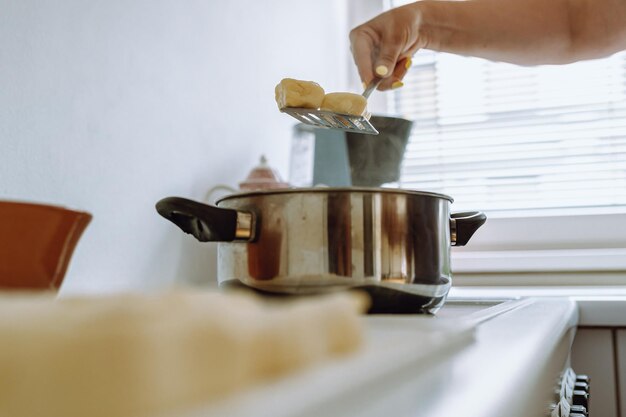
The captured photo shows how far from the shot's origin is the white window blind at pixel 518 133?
5.85 feet

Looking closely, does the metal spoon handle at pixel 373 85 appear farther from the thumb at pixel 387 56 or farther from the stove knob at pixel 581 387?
the stove knob at pixel 581 387

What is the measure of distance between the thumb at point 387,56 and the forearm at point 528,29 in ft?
0.33

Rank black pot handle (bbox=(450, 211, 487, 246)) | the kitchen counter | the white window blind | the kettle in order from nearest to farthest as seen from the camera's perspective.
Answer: the kitchen counter
black pot handle (bbox=(450, 211, 487, 246))
the kettle
the white window blind

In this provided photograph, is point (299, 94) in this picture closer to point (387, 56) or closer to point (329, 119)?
point (329, 119)

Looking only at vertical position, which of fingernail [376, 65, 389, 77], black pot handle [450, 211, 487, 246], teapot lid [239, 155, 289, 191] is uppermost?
fingernail [376, 65, 389, 77]

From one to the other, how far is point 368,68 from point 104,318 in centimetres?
98

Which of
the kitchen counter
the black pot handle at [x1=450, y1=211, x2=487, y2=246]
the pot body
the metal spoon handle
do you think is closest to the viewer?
the kitchen counter

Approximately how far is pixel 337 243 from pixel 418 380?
28 cm

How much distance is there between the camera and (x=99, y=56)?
91 cm

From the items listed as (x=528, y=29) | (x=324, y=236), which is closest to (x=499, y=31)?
(x=528, y=29)

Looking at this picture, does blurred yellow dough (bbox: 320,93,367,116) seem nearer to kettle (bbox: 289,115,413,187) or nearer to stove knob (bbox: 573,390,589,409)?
stove knob (bbox: 573,390,589,409)

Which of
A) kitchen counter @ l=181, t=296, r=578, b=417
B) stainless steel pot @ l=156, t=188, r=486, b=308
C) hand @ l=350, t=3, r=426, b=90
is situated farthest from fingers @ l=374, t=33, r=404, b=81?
kitchen counter @ l=181, t=296, r=578, b=417

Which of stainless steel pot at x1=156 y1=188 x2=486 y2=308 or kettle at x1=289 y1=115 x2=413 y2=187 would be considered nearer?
stainless steel pot at x1=156 y1=188 x2=486 y2=308

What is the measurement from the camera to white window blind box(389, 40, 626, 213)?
1783mm
